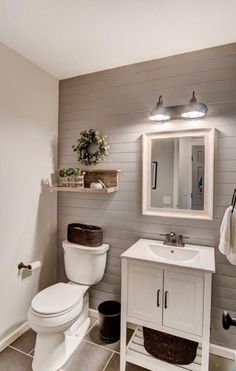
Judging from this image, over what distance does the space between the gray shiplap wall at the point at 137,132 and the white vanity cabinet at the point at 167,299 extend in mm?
340

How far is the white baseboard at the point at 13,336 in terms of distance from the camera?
187 centimetres

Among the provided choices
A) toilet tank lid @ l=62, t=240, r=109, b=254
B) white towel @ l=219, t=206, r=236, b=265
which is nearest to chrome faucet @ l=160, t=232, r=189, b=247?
white towel @ l=219, t=206, r=236, b=265

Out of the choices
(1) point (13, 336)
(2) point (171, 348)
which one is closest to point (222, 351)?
(2) point (171, 348)

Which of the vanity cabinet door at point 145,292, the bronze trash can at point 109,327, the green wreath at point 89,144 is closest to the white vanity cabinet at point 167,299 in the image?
the vanity cabinet door at point 145,292

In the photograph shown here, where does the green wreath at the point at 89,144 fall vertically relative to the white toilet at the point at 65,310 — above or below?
above

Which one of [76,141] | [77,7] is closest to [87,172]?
[76,141]

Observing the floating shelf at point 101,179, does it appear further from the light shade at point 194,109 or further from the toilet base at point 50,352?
the toilet base at point 50,352

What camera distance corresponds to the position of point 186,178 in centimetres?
197

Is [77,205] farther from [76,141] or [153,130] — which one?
[153,130]

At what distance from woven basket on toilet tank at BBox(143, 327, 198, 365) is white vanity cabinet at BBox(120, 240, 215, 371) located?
3cm

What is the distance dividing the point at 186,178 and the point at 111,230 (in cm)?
86

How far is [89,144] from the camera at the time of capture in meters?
2.25

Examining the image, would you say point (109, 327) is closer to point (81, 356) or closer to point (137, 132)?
point (81, 356)

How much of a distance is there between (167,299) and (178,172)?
3.32 feet
